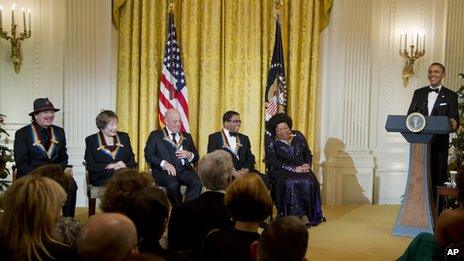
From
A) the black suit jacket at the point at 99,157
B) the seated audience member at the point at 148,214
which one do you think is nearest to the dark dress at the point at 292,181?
the black suit jacket at the point at 99,157

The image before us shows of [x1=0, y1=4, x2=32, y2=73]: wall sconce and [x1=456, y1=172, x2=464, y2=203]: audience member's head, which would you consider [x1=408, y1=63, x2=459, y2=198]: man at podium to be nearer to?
[x1=456, y1=172, x2=464, y2=203]: audience member's head

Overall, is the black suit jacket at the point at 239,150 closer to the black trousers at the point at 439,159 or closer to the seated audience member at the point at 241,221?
the black trousers at the point at 439,159

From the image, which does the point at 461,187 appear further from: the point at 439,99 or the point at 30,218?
the point at 439,99

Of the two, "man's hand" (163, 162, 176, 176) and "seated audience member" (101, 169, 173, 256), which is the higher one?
"seated audience member" (101, 169, 173, 256)

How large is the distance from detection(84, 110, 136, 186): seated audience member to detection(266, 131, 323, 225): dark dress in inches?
60.0

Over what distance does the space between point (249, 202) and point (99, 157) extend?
3490 millimetres

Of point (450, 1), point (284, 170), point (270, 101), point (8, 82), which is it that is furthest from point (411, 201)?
point (8, 82)

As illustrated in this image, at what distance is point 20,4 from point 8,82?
2.95 feet

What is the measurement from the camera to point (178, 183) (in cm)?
566

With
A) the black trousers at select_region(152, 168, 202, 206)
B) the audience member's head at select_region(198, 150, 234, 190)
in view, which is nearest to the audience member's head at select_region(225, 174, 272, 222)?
the audience member's head at select_region(198, 150, 234, 190)

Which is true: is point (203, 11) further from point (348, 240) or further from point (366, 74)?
point (348, 240)

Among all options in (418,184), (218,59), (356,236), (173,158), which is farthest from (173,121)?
(418,184)

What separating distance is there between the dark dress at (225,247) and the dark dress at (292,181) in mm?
3580

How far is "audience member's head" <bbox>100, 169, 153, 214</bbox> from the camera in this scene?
2.60 metres
